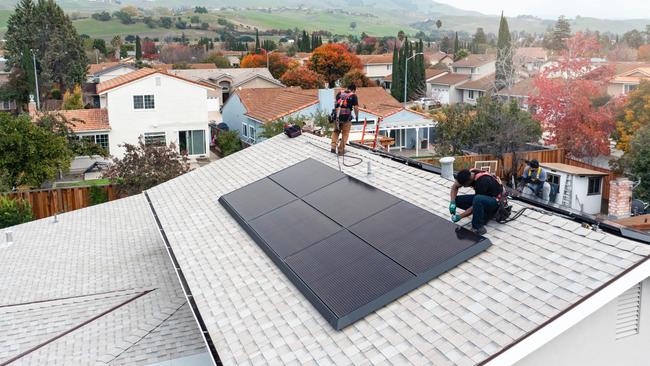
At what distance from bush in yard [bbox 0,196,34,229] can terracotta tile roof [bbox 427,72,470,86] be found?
68402mm

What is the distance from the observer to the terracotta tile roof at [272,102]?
1698 inches

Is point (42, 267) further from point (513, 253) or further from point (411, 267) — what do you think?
point (513, 253)

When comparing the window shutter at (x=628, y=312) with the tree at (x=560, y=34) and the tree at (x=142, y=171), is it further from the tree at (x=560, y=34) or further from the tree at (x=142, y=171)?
the tree at (x=560, y=34)

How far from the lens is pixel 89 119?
1722 inches

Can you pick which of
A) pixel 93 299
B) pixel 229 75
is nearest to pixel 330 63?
pixel 229 75

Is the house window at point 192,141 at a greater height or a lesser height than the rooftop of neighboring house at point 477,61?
lesser

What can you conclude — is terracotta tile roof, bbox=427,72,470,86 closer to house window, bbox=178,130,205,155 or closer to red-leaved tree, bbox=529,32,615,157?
red-leaved tree, bbox=529,32,615,157

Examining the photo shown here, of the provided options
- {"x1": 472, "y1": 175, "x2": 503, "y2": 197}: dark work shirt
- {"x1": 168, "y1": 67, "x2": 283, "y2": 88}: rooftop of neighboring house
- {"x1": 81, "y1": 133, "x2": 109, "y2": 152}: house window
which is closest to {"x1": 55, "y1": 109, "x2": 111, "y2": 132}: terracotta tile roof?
{"x1": 81, "y1": 133, "x2": 109, "y2": 152}: house window

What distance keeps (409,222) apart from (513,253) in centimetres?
193

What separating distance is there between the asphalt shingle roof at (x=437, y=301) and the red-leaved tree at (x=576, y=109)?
106 feet

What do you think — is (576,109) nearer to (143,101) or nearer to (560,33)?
(143,101)

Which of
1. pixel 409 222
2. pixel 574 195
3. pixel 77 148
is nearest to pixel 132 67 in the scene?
pixel 77 148

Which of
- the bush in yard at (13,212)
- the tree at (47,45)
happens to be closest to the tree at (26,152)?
the bush in yard at (13,212)

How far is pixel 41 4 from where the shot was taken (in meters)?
88.5
